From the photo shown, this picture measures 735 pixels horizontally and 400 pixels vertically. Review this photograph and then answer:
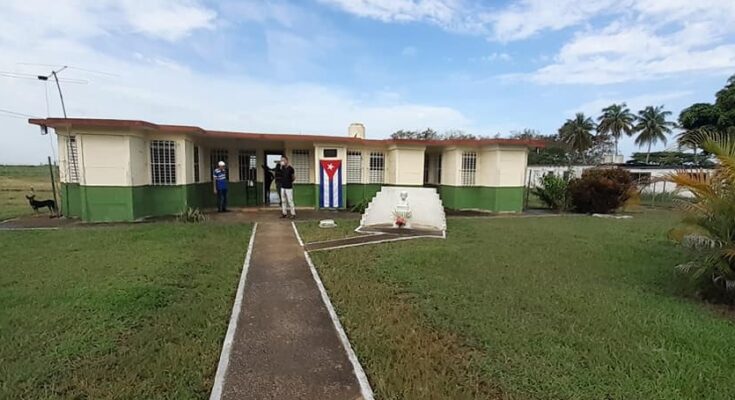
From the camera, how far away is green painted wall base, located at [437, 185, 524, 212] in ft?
45.3

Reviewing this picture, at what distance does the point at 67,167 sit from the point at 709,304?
13.9 meters

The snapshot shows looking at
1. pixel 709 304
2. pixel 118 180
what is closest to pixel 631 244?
pixel 709 304

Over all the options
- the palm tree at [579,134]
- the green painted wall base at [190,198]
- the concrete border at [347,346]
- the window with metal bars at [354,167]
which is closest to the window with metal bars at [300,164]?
the green painted wall base at [190,198]

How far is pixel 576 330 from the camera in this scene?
3846mm

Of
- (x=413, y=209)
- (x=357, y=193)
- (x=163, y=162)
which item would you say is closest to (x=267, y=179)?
(x=357, y=193)

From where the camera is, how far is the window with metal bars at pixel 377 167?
14.3 m

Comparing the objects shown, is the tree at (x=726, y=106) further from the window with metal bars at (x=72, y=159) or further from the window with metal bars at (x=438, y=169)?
the window with metal bars at (x=72, y=159)

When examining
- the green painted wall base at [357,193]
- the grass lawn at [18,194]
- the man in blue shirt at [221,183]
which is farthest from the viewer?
the green painted wall base at [357,193]

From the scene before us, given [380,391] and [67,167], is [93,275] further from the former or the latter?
[67,167]

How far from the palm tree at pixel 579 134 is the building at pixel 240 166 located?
34.6 m

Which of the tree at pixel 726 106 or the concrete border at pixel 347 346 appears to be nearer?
the concrete border at pixel 347 346

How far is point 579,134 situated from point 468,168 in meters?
35.9

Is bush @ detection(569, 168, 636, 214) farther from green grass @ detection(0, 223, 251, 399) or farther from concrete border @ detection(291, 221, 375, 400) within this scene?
green grass @ detection(0, 223, 251, 399)

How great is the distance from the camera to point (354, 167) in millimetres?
14133
